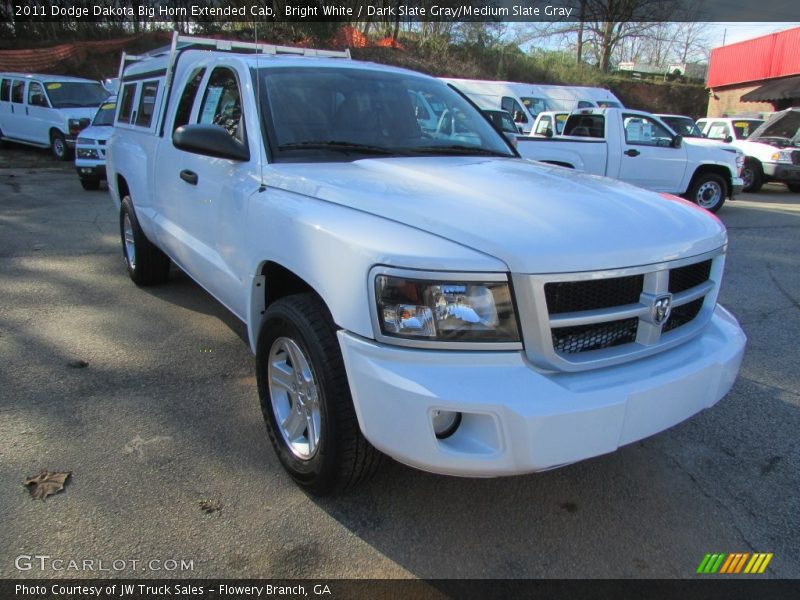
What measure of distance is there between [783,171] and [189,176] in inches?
563

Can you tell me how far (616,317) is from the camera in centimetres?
214

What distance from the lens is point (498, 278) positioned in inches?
77.4

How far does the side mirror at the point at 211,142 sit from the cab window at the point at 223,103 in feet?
0.70

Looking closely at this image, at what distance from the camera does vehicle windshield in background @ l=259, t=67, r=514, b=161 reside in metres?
3.04

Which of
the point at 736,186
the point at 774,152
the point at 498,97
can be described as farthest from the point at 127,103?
the point at 498,97

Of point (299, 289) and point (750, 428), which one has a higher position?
point (299, 289)

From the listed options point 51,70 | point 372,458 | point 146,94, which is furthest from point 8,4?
point 372,458

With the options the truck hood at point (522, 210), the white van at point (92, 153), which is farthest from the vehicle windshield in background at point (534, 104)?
the truck hood at point (522, 210)

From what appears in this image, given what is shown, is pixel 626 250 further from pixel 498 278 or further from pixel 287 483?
pixel 287 483

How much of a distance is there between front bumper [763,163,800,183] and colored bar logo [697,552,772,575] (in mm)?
13923

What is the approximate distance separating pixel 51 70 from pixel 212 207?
962 inches

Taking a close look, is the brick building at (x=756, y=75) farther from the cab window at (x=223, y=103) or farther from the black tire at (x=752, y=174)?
the cab window at (x=223, y=103)

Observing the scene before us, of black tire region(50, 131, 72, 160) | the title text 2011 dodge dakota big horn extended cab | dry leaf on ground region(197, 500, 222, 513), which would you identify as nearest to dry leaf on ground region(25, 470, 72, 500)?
dry leaf on ground region(197, 500, 222, 513)

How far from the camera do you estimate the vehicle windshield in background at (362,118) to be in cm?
304
